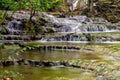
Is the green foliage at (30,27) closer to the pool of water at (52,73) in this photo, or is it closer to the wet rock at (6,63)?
the wet rock at (6,63)

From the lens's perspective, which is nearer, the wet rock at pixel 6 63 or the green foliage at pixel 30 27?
the wet rock at pixel 6 63

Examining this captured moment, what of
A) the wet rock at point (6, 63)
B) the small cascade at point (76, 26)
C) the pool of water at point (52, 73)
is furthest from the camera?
the small cascade at point (76, 26)

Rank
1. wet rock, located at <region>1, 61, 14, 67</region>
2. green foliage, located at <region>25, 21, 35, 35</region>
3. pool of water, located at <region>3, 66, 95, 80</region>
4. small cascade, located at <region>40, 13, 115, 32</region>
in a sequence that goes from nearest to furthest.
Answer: pool of water, located at <region>3, 66, 95, 80</region>
wet rock, located at <region>1, 61, 14, 67</region>
green foliage, located at <region>25, 21, 35, 35</region>
small cascade, located at <region>40, 13, 115, 32</region>

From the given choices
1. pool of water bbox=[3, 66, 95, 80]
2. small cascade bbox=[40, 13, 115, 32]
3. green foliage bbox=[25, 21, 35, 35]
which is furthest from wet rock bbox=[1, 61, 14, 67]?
small cascade bbox=[40, 13, 115, 32]

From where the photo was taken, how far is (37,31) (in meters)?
24.0

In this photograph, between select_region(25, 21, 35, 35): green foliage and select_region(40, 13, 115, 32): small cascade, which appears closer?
select_region(25, 21, 35, 35): green foliage

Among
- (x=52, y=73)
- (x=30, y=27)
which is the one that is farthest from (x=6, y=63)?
(x=30, y=27)

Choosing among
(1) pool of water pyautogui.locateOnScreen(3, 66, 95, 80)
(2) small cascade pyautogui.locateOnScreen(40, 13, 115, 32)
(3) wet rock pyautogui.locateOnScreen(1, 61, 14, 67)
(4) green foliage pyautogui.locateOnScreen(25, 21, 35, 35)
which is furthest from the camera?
(2) small cascade pyautogui.locateOnScreen(40, 13, 115, 32)

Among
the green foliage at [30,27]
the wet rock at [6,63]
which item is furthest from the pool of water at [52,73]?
the green foliage at [30,27]

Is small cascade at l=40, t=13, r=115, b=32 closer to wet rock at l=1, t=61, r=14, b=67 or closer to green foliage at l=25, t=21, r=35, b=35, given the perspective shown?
green foliage at l=25, t=21, r=35, b=35

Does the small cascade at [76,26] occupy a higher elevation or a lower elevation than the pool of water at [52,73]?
lower

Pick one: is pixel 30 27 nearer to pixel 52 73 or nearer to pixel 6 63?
pixel 6 63

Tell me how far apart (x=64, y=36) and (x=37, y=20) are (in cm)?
505

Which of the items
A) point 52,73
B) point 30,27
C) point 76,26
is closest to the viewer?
point 52,73
